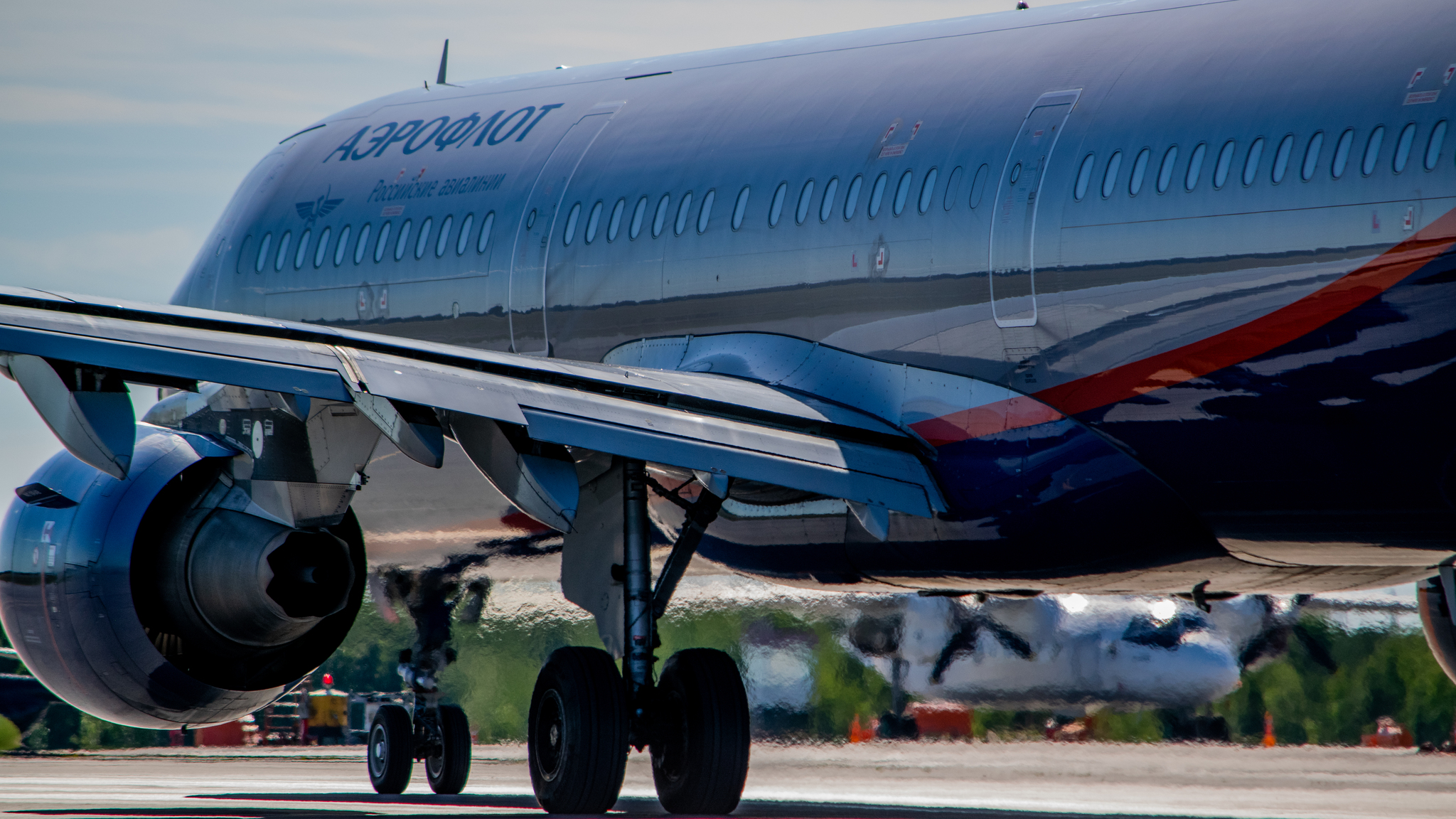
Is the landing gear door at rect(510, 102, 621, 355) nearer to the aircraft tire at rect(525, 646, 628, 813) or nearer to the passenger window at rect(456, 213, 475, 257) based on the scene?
the passenger window at rect(456, 213, 475, 257)

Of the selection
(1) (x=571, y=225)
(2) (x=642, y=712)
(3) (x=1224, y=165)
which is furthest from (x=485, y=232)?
(3) (x=1224, y=165)

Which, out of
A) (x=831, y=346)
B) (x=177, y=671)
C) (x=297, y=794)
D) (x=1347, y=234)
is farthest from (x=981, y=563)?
(x=297, y=794)

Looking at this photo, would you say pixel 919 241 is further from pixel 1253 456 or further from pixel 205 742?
pixel 205 742

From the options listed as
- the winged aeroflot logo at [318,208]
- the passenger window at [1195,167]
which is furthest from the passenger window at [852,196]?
the winged aeroflot logo at [318,208]

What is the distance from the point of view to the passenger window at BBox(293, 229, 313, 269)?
15.2 metres

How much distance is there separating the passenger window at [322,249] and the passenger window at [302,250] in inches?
4.4

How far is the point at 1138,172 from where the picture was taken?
1052cm

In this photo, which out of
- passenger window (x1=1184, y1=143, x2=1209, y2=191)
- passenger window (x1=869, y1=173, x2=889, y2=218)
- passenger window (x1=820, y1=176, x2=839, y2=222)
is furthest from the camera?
passenger window (x1=820, y1=176, x2=839, y2=222)

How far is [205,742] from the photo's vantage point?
92.5 feet

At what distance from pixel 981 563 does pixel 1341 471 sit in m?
2.35

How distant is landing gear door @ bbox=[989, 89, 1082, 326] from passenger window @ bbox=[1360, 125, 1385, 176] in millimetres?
1882

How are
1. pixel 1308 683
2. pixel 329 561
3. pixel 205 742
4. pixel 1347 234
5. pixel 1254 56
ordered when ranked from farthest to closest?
1. pixel 205 742
2. pixel 1308 683
3. pixel 329 561
4. pixel 1254 56
5. pixel 1347 234

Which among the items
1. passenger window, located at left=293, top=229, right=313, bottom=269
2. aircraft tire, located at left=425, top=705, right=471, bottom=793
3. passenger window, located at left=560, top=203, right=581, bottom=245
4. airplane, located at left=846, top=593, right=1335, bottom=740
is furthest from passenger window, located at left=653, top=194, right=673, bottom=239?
airplane, located at left=846, top=593, right=1335, bottom=740

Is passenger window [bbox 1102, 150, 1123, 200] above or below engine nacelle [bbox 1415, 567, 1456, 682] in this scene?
above
